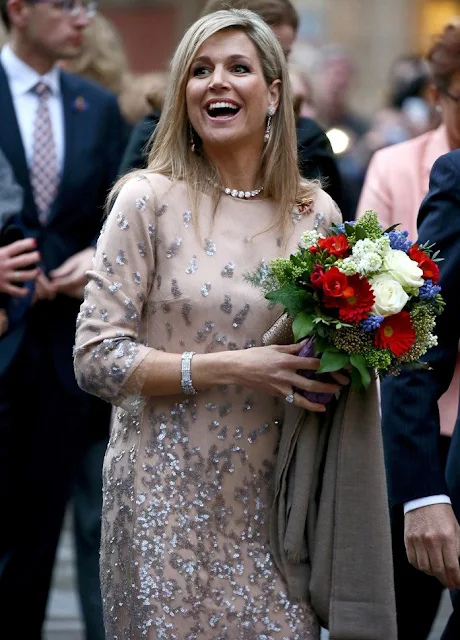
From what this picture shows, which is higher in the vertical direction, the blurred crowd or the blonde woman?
the blurred crowd

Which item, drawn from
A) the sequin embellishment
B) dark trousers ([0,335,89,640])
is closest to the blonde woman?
the sequin embellishment

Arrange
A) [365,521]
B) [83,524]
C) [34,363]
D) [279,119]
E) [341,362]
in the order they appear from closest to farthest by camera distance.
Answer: [341,362] → [365,521] → [279,119] → [34,363] → [83,524]

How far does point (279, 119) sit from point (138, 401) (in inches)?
→ 37.4

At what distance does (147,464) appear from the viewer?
13.2ft

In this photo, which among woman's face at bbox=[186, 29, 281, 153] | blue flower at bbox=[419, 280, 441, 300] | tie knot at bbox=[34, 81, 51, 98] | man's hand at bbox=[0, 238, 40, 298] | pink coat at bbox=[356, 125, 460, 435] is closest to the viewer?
blue flower at bbox=[419, 280, 441, 300]

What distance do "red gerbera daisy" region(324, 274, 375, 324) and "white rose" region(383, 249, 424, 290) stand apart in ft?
0.25

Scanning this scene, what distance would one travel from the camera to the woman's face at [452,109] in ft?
17.1

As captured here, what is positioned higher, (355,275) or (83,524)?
(355,275)

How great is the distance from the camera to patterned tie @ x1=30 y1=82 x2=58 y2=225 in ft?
19.4

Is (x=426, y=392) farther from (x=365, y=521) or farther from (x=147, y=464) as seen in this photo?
(x=147, y=464)

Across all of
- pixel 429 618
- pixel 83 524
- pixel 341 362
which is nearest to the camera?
pixel 341 362

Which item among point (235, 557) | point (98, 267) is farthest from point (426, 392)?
point (98, 267)

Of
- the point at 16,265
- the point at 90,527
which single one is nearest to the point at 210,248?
the point at 16,265

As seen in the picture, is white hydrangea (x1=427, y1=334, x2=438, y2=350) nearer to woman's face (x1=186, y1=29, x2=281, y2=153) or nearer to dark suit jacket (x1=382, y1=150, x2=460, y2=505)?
dark suit jacket (x1=382, y1=150, x2=460, y2=505)
